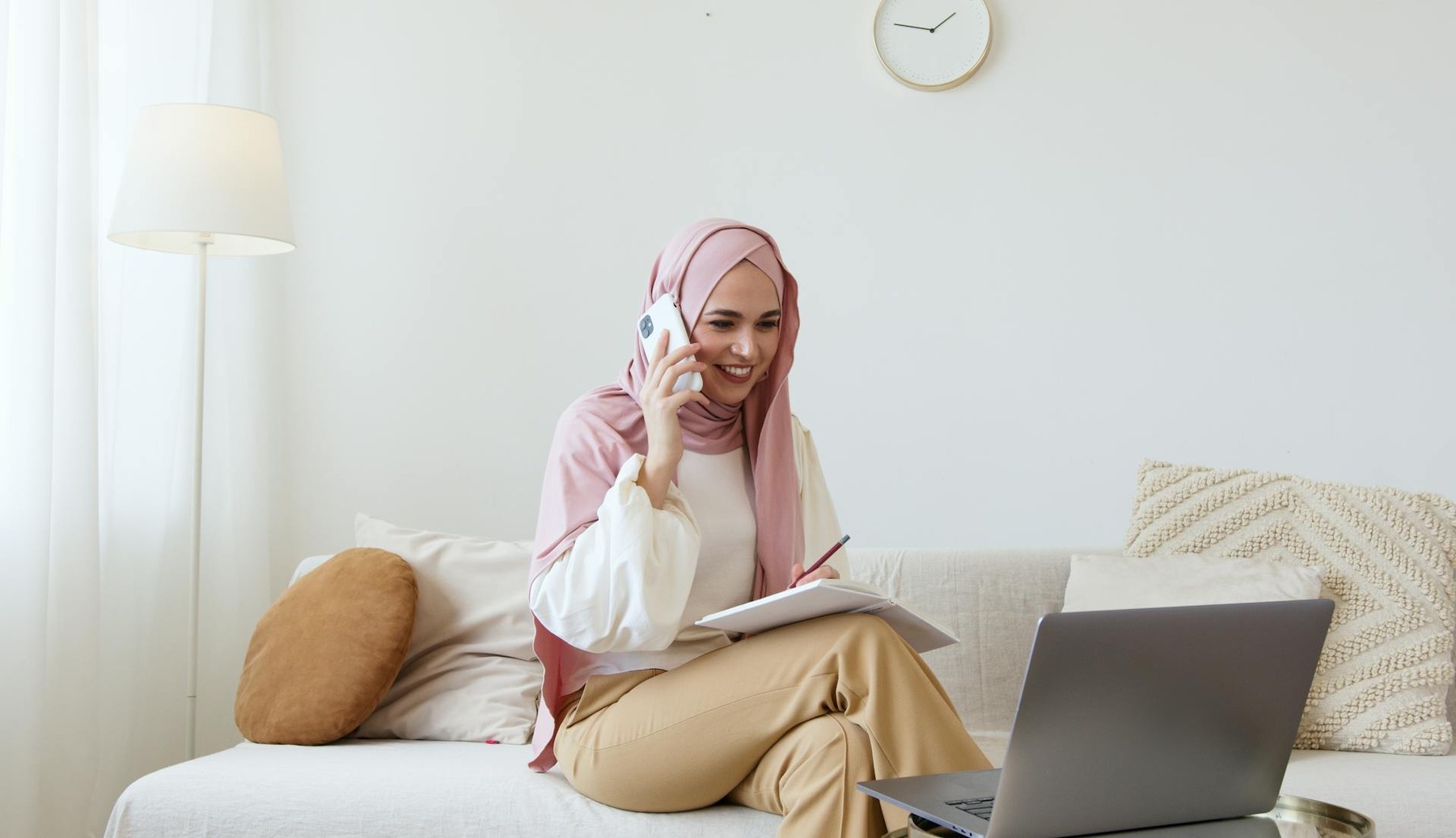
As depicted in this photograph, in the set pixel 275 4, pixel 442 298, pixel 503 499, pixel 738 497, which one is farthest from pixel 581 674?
pixel 275 4

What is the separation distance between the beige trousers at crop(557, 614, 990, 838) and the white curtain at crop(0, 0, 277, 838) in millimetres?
1130

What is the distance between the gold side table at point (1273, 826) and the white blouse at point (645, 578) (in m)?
0.51

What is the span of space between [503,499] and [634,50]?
3.59ft

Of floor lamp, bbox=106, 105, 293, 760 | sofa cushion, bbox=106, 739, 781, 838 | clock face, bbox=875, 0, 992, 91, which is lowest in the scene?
sofa cushion, bbox=106, 739, 781, 838

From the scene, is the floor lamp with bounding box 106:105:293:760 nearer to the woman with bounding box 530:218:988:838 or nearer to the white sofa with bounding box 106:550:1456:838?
the white sofa with bounding box 106:550:1456:838

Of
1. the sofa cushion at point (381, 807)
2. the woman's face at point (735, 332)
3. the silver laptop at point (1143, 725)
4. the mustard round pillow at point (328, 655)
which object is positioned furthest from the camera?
the mustard round pillow at point (328, 655)

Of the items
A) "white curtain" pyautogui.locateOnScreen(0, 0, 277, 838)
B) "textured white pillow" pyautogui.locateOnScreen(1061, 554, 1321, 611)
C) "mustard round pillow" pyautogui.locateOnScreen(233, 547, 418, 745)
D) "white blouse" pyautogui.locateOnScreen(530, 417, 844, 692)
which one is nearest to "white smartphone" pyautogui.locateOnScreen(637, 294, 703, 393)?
"white blouse" pyautogui.locateOnScreen(530, 417, 844, 692)

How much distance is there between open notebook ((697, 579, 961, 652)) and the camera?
142 centimetres

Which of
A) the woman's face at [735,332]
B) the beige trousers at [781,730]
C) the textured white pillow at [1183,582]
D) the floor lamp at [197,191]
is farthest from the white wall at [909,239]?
the beige trousers at [781,730]

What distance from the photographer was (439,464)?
2.96 meters

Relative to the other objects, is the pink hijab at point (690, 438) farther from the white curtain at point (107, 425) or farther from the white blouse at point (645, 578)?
the white curtain at point (107, 425)

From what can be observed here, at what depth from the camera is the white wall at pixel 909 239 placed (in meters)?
2.73

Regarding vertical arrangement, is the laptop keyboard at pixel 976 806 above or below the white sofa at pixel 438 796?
A: above

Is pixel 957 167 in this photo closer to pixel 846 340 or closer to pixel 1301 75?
pixel 846 340
